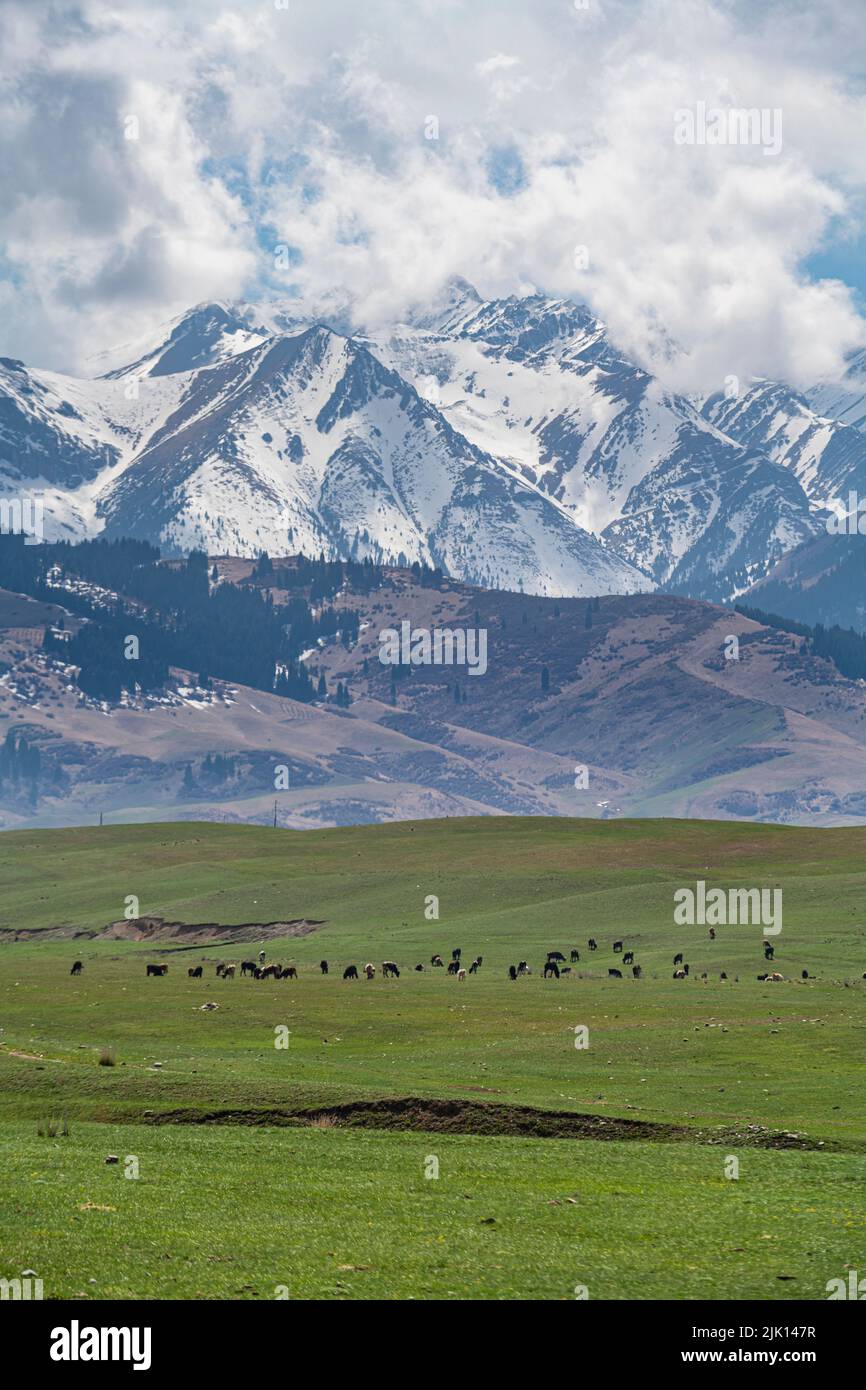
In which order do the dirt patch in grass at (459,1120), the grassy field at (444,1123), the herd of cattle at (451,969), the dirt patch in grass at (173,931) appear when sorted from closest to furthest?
the grassy field at (444,1123) → the dirt patch in grass at (459,1120) → the herd of cattle at (451,969) → the dirt patch in grass at (173,931)

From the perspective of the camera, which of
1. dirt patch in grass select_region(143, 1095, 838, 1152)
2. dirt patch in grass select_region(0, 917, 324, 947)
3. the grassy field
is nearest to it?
the grassy field

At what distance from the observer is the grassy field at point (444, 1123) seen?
27469 mm

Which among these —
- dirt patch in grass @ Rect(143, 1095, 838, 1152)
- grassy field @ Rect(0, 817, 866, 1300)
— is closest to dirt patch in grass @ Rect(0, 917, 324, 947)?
grassy field @ Rect(0, 817, 866, 1300)

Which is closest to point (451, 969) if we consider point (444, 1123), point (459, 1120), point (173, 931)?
point (173, 931)

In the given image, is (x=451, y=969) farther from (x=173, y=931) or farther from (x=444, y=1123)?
(x=444, y=1123)

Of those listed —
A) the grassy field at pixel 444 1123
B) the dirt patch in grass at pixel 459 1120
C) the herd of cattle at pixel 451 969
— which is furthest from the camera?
the herd of cattle at pixel 451 969

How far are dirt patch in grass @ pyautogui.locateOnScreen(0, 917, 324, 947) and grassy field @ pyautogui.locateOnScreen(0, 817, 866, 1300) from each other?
1796 cm

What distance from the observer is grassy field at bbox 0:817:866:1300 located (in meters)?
27.5

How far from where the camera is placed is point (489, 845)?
635ft

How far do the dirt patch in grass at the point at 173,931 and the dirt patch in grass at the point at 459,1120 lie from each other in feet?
311

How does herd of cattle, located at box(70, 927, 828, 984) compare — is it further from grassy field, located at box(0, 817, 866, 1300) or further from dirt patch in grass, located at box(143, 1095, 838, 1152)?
dirt patch in grass, located at box(143, 1095, 838, 1152)

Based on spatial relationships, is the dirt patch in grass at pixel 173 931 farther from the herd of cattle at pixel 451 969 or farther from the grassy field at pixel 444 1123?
the herd of cattle at pixel 451 969

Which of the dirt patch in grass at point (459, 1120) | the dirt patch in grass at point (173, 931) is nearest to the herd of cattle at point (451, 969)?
the dirt patch in grass at point (173, 931)
